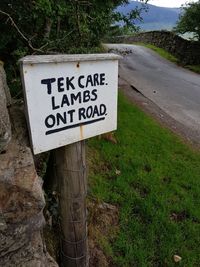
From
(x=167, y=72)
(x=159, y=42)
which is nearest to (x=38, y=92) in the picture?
(x=167, y=72)

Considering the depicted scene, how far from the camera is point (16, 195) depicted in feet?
5.57

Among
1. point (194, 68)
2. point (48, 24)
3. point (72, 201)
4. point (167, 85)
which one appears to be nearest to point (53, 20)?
point (48, 24)

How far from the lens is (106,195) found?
11.3ft

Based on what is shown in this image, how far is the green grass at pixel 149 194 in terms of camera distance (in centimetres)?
287

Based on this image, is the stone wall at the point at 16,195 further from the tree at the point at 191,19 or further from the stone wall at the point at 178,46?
the tree at the point at 191,19

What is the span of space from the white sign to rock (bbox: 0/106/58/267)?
6.0 inches

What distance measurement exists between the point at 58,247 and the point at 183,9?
18.1 meters

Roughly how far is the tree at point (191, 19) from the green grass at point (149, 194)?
45.4 ft

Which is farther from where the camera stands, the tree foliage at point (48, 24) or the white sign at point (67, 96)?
the tree foliage at point (48, 24)

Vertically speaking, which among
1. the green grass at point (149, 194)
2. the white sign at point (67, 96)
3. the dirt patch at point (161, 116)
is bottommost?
the dirt patch at point (161, 116)

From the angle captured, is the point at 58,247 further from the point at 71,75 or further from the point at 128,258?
the point at 71,75

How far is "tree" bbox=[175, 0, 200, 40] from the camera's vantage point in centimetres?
1673

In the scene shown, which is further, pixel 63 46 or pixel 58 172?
pixel 63 46

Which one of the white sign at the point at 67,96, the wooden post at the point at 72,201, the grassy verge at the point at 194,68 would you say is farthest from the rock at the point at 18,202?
the grassy verge at the point at 194,68
